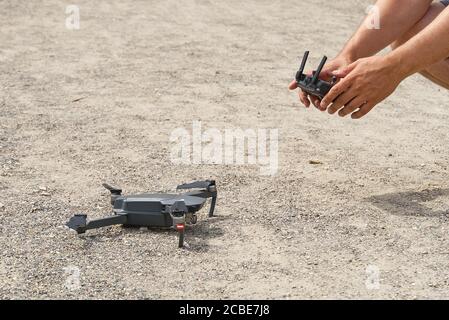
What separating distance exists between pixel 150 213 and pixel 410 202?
1079mm

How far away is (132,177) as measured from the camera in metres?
3.63

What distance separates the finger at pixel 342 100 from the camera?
311 centimetres

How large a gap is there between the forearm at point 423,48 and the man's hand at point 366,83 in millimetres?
24

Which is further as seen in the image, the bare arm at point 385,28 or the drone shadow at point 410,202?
the bare arm at point 385,28

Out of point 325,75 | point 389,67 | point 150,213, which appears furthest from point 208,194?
point 389,67

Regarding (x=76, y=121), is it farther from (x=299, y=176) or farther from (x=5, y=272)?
(x=5, y=272)

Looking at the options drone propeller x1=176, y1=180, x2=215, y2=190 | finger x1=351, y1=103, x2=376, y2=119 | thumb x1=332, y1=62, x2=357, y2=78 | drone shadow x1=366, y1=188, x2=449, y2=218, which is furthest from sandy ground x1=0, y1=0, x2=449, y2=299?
thumb x1=332, y1=62, x2=357, y2=78

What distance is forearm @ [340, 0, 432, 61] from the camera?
3.58 m

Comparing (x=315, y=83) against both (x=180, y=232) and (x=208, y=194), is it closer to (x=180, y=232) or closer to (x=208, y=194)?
(x=208, y=194)

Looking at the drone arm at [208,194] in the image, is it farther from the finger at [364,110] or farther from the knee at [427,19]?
the knee at [427,19]

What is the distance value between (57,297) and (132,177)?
3.66 feet

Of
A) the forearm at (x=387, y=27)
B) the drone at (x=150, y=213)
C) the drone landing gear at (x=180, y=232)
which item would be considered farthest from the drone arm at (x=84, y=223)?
the forearm at (x=387, y=27)

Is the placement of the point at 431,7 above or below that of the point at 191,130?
above
